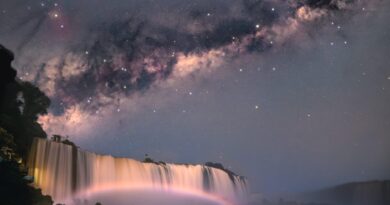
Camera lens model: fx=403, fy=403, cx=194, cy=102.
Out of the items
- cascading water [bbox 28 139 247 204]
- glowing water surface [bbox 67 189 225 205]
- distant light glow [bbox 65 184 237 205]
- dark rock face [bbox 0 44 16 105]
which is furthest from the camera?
glowing water surface [bbox 67 189 225 205]

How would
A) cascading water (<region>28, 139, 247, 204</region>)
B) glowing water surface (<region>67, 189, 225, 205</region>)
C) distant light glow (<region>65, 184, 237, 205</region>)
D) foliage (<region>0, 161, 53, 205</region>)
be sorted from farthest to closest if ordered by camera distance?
glowing water surface (<region>67, 189, 225, 205</region>), distant light glow (<region>65, 184, 237, 205</region>), cascading water (<region>28, 139, 247, 204</region>), foliage (<region>0, 161, 53, 205</region>)

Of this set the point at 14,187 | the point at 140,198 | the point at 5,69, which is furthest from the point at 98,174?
the point at 14,187

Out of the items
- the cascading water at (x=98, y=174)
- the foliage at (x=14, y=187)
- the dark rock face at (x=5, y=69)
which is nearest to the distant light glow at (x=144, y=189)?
the cascading water at (x=98, y=174)

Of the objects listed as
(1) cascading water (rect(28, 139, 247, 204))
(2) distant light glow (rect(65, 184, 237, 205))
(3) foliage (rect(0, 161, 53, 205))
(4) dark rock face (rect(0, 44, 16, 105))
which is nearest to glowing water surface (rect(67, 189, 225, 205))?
(2) distant light glow (rect(65, 184, 237, 205))

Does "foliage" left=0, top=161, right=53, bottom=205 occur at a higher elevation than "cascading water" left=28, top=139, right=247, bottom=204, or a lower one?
lower

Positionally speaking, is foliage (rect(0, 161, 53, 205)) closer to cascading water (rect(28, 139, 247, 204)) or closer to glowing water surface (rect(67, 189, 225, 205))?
cascading water (rect(28, 139, 247, 204))

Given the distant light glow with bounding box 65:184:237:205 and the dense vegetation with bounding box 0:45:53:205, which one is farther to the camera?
the distant light glow with bounding box 65:184:237:205

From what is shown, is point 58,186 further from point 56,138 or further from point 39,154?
point 56,138

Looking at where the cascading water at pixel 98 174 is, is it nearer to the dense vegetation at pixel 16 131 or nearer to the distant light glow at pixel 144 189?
the distant light glow at pixel 144 189
